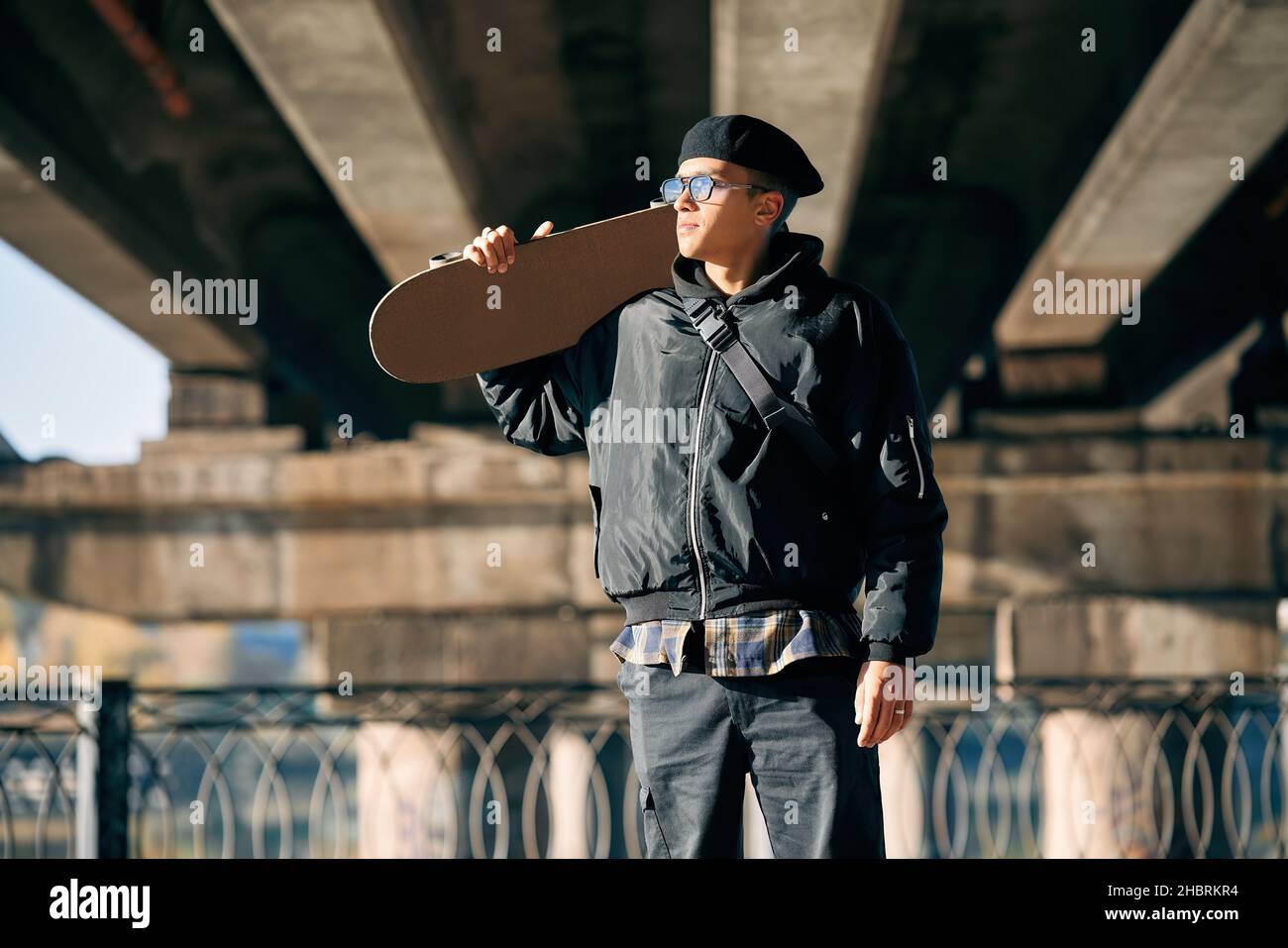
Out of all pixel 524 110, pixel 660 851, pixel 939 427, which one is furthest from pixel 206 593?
pixel 660 851

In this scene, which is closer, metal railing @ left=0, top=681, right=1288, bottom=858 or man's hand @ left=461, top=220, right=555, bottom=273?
man's hand @ left=461, top=220, right=555, bottom=273

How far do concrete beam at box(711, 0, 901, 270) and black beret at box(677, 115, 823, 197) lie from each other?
3427mm

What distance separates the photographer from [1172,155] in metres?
7.71

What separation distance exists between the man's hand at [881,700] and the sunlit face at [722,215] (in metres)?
0.94

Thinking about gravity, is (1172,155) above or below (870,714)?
above

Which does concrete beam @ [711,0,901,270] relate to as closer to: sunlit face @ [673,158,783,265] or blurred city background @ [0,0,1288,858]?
blurred city background @ [0,0,1288,858]

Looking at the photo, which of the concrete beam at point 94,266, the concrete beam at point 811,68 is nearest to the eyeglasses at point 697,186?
the concrete beam at point 811,68

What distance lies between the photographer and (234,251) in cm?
1107

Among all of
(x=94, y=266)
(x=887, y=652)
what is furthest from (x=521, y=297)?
(x=94, y=266)

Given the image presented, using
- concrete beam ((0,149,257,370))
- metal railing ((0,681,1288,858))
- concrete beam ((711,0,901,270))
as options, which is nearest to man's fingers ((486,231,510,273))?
concrete beam ((711,0,901,270))

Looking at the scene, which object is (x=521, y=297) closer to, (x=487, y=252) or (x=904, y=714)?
(x=487, y=252)

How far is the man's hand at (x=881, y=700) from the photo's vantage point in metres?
2.73

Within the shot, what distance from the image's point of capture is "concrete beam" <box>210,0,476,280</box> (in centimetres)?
626

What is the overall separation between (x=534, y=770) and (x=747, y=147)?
263 inches
